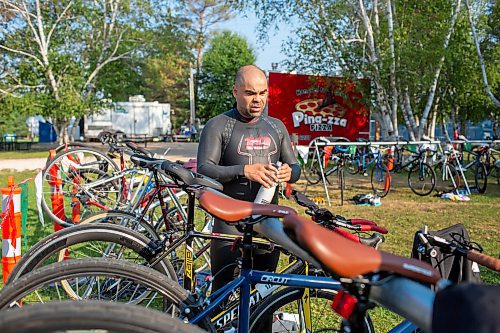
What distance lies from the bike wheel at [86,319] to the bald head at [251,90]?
2.05 meters

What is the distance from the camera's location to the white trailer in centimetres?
3231

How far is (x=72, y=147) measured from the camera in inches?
282

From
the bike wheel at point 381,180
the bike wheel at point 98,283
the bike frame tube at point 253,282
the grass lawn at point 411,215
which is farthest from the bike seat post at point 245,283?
the bike wheel at point 381,180

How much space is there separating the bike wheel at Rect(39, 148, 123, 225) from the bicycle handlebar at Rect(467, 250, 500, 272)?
457 centimetres

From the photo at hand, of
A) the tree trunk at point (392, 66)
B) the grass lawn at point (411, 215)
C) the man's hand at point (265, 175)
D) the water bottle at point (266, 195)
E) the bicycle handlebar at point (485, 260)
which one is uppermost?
the tree trunk at point (392, 66)

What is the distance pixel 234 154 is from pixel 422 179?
9.29 metres

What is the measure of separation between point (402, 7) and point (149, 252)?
17.1 meters

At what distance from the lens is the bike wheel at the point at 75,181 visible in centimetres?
593

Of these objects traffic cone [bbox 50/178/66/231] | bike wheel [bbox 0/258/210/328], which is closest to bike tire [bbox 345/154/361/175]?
traffic cone [bbox 50/178/66/231]

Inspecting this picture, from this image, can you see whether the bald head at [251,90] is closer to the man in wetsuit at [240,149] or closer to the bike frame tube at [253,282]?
the man in wetsuit at [240,149]

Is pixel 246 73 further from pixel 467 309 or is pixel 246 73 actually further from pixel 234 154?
pixel 467 309

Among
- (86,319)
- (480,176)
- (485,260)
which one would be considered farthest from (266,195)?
(480,176)

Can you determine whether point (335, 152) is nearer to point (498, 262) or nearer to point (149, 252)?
point (149, 252)

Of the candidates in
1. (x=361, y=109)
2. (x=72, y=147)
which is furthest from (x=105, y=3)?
(x=72, y=147)
